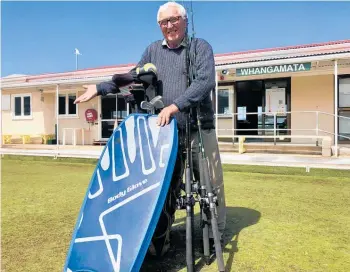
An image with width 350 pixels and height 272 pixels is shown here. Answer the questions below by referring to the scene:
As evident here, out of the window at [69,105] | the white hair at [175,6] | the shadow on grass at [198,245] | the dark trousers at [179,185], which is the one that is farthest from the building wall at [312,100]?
the window at [69,105]

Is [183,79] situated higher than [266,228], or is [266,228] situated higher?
[183,79]

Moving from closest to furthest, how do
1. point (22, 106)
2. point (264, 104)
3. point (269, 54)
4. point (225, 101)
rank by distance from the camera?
point (269, 54) → point (264, 104) → point (225, 101) → point (22, 106)

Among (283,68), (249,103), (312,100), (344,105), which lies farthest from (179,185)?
(249,103)

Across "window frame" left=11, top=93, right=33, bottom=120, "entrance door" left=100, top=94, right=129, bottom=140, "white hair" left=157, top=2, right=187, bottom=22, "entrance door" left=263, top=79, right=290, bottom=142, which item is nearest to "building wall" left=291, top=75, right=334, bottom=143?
"entrance door" left=263, top=79, right=290, bottom=142

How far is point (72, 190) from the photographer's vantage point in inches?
197

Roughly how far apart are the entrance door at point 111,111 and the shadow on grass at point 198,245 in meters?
10.6

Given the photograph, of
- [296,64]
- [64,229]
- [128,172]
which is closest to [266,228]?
[128,172]

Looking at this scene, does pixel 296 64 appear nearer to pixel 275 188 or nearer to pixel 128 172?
pixel 275 188

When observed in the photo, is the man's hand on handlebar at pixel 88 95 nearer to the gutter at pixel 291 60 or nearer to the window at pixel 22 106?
the gutter at pixel 291 60

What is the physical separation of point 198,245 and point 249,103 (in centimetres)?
940

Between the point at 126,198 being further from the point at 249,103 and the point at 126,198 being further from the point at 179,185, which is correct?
the point at 249,103

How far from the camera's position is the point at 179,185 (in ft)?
8.02

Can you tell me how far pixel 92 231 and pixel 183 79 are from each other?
3.95 feet

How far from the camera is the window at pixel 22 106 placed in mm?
15773
